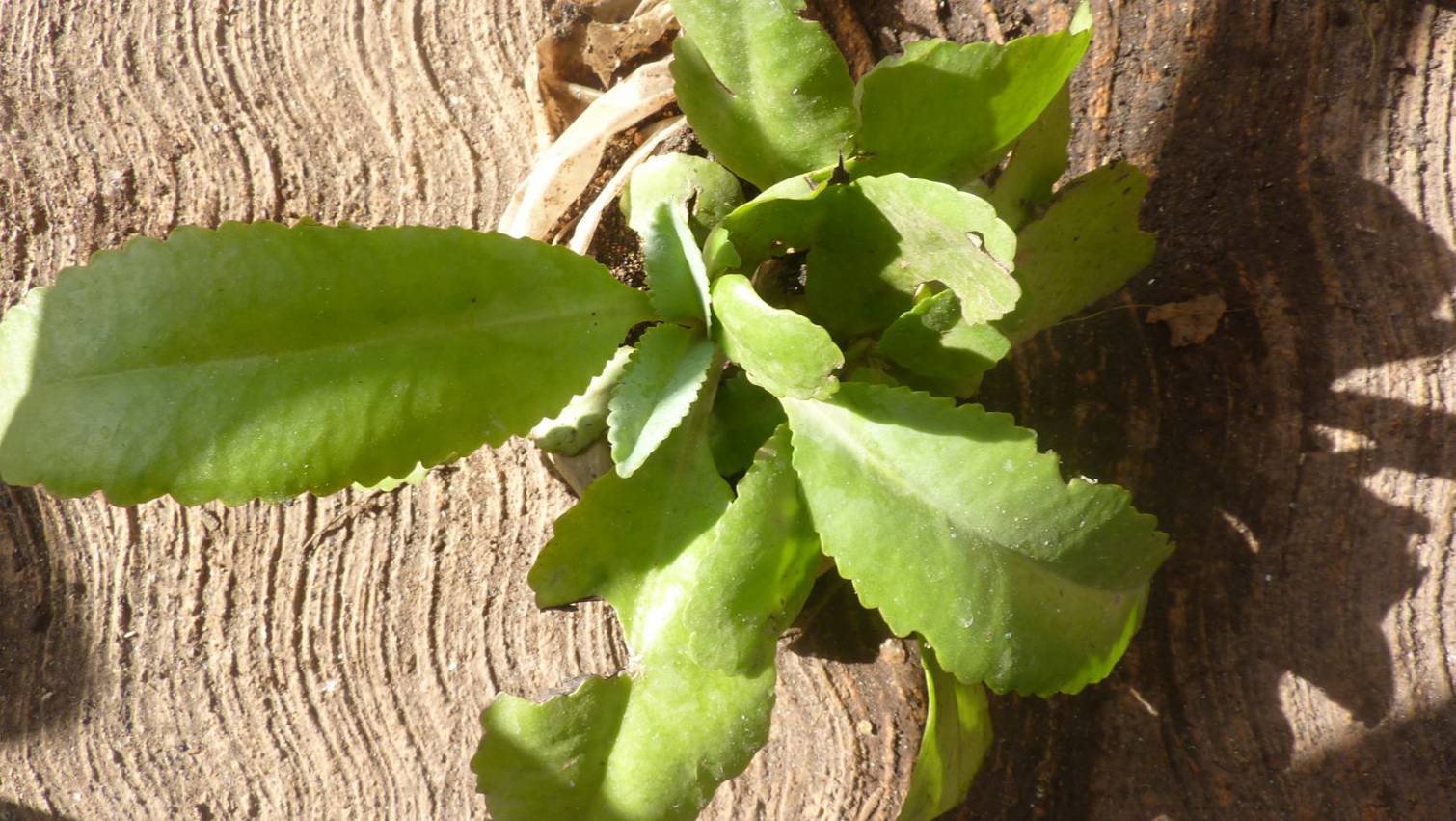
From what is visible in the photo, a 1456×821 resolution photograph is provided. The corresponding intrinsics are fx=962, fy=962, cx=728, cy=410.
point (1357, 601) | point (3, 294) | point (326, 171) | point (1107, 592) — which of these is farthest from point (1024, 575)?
point (3, 294)

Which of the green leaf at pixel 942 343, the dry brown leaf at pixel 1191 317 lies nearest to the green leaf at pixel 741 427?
the green leaf at pixel 942 343

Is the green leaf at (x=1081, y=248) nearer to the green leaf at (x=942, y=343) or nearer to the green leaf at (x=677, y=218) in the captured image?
the green leaf at (x=942, y=343)

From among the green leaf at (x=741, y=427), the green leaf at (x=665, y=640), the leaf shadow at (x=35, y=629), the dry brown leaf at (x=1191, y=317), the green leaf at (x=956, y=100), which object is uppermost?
the green leaf at (x=956, y=100)

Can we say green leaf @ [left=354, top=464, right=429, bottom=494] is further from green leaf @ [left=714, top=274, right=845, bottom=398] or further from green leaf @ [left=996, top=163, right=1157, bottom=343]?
green leaf @ [left=996, top=163, right=1157, bottom=343]

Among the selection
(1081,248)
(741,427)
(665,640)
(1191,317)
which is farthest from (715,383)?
(1191,317)

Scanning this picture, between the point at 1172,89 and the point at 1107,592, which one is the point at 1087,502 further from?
the point at 1172,89

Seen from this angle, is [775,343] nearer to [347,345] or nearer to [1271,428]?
[347,345]
